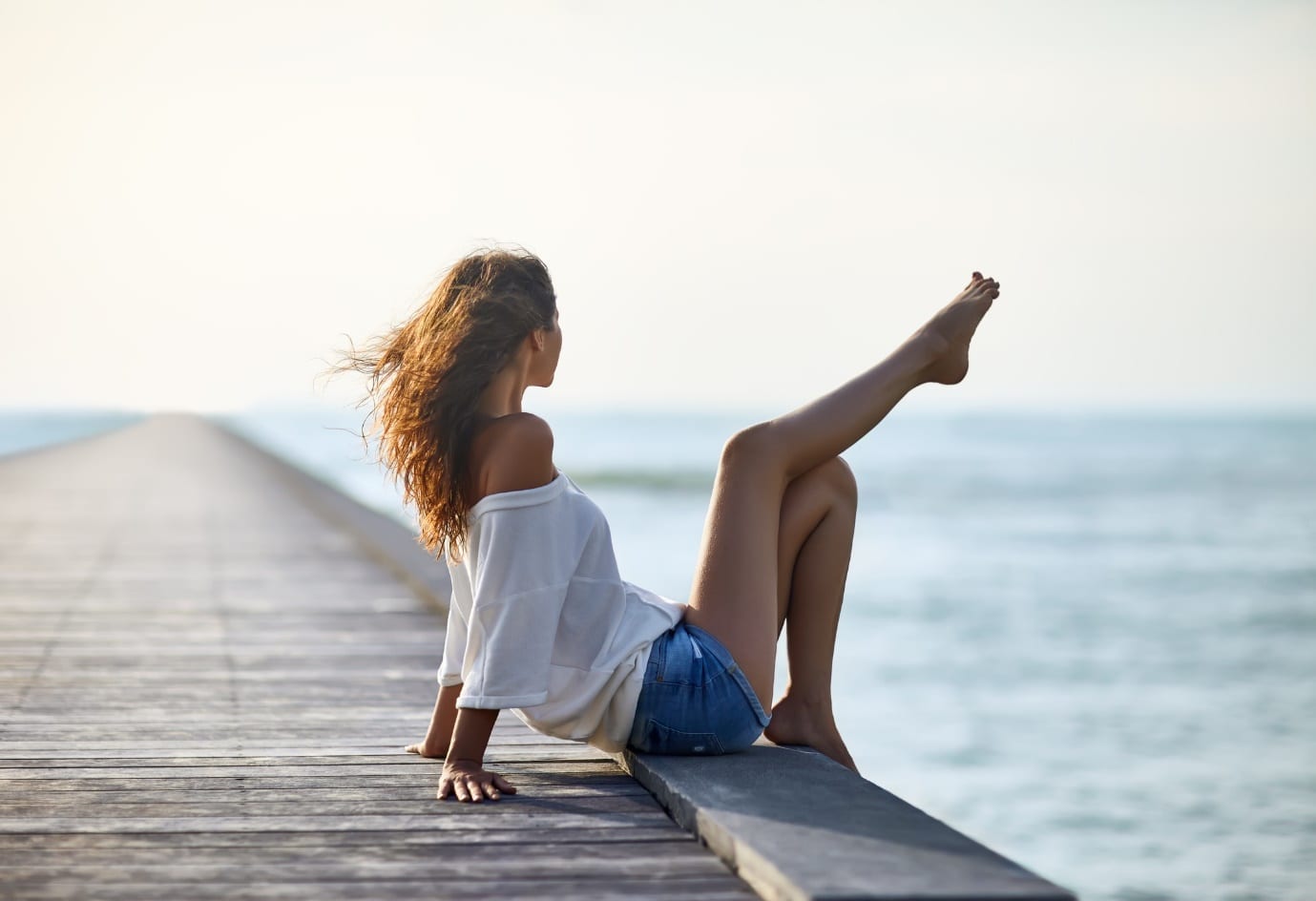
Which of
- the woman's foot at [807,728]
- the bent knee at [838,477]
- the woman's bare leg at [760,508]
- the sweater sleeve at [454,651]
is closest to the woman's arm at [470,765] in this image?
the sweater sleeve at [454,651]

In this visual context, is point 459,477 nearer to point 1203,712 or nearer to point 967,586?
point 1203,712

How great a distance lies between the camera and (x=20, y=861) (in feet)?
7.52

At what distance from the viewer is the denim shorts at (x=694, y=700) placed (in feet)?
8.92

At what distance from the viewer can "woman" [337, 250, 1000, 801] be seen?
2.60 metres

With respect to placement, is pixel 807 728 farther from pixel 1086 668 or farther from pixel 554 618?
pixel 1086 668

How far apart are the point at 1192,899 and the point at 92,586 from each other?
201 inches

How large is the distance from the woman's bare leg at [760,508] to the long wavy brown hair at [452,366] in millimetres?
470

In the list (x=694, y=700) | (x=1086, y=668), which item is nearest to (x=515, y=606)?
(x=694, y=700)

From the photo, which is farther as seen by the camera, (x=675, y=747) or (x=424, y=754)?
(x=424, y=754)

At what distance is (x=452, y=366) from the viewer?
2.63 metres

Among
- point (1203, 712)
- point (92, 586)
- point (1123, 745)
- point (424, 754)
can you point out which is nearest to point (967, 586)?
point (1203, 712)

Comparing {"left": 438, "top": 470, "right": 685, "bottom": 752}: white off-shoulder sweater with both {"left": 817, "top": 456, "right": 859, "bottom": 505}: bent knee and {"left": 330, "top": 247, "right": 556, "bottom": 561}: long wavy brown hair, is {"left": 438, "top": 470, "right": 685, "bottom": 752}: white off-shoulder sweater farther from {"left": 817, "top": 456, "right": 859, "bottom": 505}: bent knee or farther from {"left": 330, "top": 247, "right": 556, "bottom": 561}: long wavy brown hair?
{"left": 817, "top": 456, "right": 859, "bottom": 505}: bent knee

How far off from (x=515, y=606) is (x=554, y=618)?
0.27 ft

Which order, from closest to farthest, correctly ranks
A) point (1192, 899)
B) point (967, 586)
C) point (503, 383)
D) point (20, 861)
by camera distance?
point (20, 861)
point (503, 383)
point (1192, 899)
point (967, 586)
